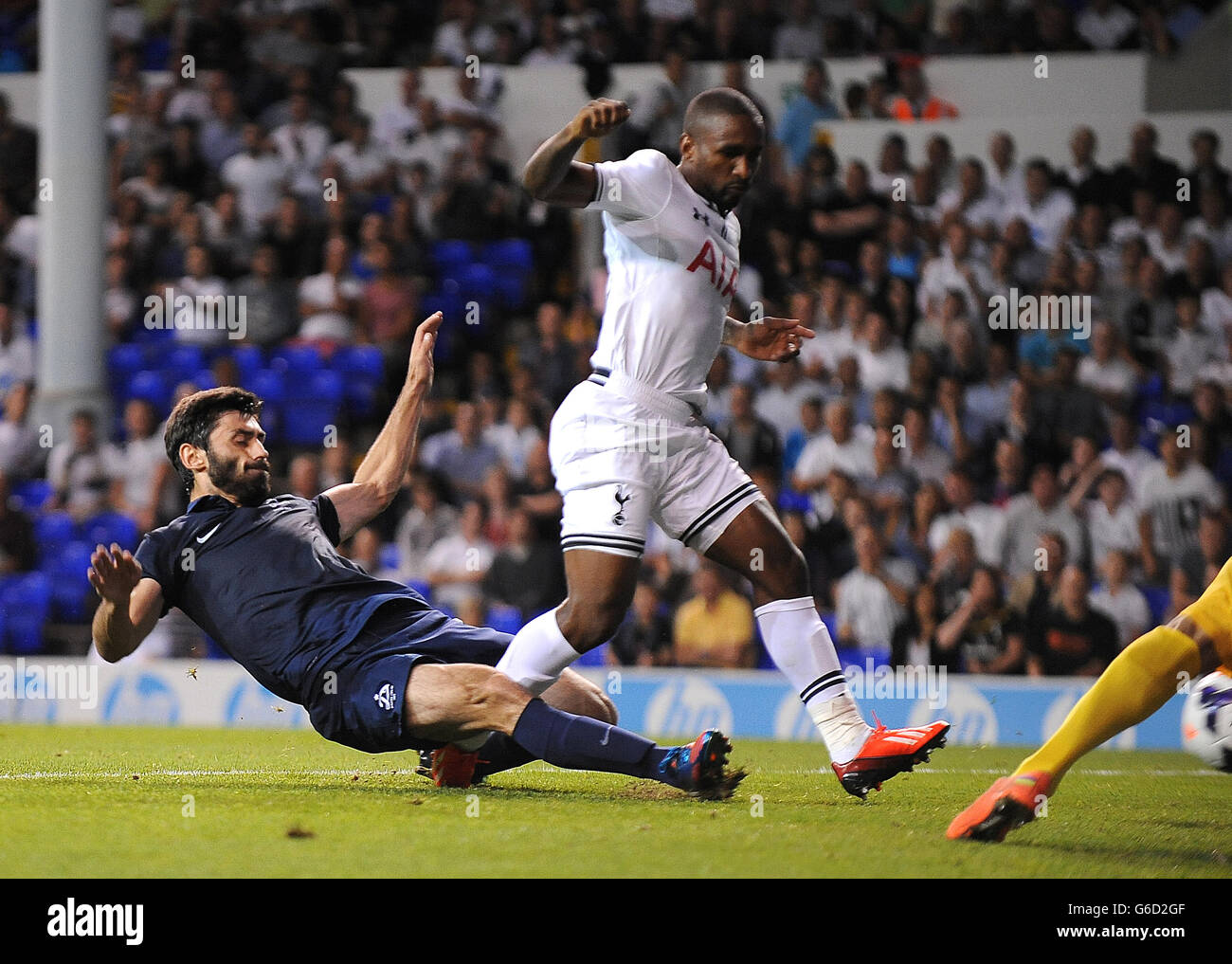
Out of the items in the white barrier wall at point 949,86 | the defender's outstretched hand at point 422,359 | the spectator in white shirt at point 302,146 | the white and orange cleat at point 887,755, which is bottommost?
the white and orange cleat at point 887,755

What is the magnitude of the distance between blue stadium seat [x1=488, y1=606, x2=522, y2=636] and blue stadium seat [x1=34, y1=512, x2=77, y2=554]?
113 inches

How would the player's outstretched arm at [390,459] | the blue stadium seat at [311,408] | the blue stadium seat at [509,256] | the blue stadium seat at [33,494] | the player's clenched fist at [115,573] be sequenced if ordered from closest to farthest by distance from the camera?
the player's clenched fist at [115,573] < the player's outstretched arm at [390,459] < the blue stadium seat at [33,494] < the blue stadium seat at [311,408] < the blue stadium seat at [509,256]

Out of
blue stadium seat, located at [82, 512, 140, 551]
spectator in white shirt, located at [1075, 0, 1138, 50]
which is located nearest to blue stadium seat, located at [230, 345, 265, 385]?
blue stadium seat, located at [82, 512, 140, 551]

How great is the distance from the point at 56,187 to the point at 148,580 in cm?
660

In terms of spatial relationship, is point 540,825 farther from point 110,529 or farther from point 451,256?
point 451,256

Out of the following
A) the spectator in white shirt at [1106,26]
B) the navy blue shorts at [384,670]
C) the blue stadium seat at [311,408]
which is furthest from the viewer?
the spectator in white shirt at [1106,26]

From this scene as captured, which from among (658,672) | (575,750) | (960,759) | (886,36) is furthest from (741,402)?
(575,750)

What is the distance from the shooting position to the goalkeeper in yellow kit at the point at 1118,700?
13.9 ft

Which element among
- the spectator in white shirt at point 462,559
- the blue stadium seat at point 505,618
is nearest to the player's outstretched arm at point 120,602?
the blue stadium seat at point 505,618

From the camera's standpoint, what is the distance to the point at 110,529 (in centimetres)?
993

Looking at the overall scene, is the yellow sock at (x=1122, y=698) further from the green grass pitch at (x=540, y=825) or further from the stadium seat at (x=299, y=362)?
the stadium seat at (x=299, y=362)

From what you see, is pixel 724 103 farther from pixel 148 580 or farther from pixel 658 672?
pixel 658 672

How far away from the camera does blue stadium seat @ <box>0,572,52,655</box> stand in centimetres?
982

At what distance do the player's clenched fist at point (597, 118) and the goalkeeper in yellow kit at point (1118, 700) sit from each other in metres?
2.06
